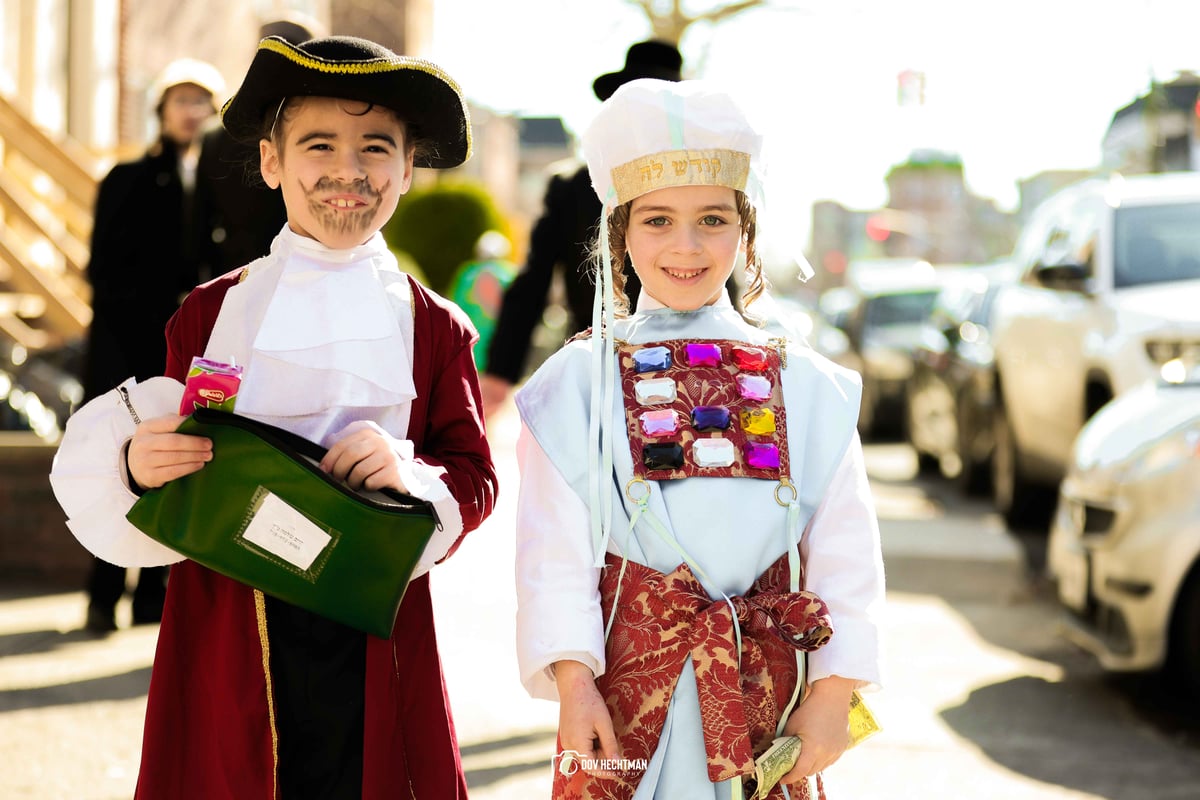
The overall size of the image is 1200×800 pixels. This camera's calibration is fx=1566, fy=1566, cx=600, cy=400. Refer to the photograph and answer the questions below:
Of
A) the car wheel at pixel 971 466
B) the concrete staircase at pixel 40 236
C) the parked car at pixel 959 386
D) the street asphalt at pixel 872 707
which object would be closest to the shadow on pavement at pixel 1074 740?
the street asphalt at pixel 872 707

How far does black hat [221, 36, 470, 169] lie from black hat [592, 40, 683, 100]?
1.73m

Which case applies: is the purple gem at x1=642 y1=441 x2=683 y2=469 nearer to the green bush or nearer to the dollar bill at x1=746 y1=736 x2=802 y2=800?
the dollar bill at x1=746 y1=736 x2=802 y2=800

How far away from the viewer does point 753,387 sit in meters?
2.64

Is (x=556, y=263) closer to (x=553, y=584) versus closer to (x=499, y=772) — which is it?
(x=499, y=772)

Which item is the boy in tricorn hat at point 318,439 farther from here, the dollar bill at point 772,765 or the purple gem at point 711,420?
the dollar bill at point 772,765

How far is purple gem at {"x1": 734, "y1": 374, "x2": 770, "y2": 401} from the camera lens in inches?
104

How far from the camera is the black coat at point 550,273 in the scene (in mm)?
4695

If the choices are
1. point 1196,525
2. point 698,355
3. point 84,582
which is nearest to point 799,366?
point 698,355

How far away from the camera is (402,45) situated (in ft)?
116

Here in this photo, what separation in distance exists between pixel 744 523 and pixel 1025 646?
4.35 meters

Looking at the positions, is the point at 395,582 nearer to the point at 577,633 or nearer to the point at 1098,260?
the point at 577,633

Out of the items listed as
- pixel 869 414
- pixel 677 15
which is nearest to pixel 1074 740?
pixel 869 414

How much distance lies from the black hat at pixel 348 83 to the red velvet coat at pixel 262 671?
0.30 meters

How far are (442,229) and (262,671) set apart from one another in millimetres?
23725
